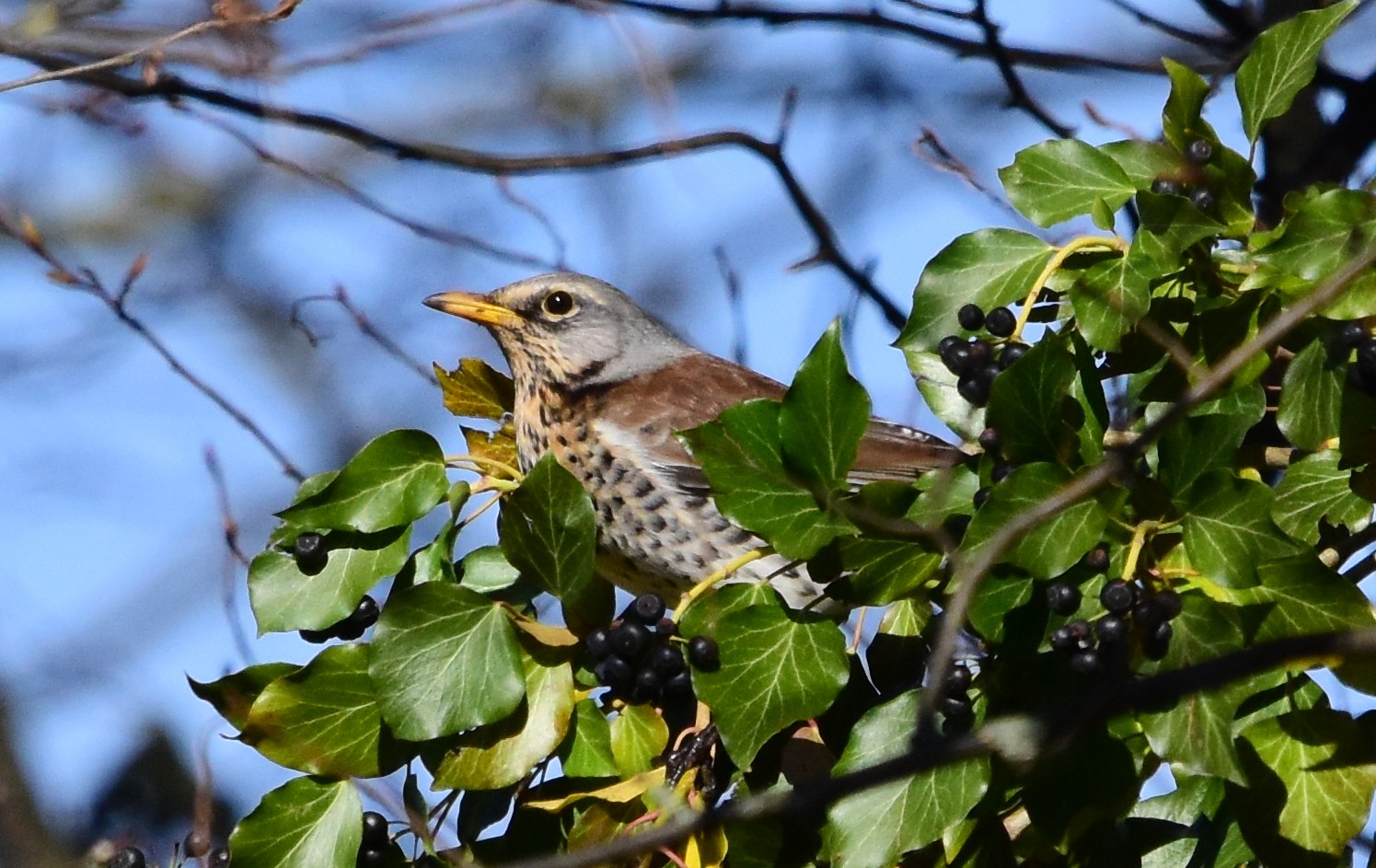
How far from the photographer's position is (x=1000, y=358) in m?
2.43

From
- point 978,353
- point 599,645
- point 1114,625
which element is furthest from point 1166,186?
point 599,645

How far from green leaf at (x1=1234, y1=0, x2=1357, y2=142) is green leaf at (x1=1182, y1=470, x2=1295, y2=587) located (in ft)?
2.28

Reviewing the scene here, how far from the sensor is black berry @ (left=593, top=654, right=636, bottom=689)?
2424 millimetres

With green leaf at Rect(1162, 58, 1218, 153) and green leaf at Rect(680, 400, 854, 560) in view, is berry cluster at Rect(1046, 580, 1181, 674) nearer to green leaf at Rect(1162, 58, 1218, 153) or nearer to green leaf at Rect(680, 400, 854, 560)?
green leaf at Rect(680, 400, 854, 560)

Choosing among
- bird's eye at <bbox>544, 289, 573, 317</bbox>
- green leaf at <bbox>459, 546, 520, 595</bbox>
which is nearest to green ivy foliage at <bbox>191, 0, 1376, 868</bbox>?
green leaf at <bbox>459, 546, 520, 595</bbox>

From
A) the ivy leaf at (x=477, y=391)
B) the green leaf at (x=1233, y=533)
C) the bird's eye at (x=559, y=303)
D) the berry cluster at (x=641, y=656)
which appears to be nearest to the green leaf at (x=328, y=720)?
the berry cluster at (x=641, y=656)

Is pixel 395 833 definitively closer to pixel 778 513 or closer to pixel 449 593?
pixel 449 593

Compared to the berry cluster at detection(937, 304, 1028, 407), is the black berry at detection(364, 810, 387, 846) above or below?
below

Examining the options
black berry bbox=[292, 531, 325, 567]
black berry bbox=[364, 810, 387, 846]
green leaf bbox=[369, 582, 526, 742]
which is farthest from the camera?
black berry bbox=[292, 531, 325, 567]

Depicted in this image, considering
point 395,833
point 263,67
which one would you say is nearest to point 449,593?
point 395,833

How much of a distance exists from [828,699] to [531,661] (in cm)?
47

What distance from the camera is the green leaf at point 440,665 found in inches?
93.9

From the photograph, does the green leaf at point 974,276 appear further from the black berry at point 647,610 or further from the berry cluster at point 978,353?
the black berry at point 647,610

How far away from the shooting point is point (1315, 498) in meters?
2.41
